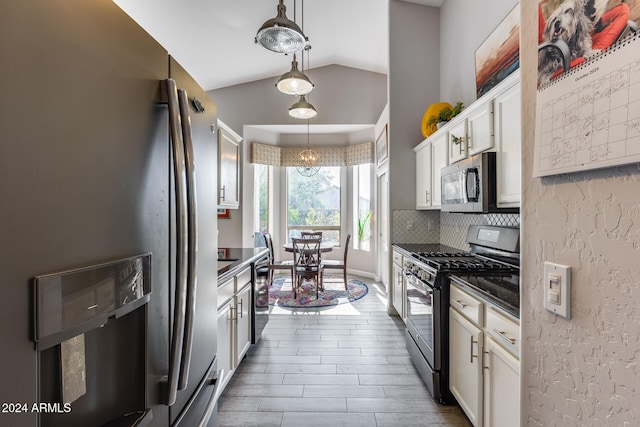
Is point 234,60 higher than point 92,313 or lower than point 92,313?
higher

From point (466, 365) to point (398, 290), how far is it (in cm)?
170

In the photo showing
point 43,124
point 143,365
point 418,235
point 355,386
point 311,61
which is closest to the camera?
point 43,124

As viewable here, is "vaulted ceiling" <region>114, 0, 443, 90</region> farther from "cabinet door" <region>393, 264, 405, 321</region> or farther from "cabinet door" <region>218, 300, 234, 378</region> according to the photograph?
"cabinet door" <region>393, 264, 405, 321</region>

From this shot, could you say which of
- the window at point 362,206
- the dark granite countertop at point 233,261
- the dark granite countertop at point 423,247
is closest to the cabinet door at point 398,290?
the dark granite countertop at point 423,247

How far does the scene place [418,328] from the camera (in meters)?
2.42

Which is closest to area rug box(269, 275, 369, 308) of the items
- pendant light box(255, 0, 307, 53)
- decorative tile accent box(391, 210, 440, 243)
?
decorative tile accent box(391, 210, 440, 243)

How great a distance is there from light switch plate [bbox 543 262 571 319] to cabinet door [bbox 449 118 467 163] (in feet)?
6.30

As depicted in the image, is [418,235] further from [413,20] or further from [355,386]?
[413,20]

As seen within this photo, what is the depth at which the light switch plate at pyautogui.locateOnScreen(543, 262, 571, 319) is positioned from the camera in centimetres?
70

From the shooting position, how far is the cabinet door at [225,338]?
191cm

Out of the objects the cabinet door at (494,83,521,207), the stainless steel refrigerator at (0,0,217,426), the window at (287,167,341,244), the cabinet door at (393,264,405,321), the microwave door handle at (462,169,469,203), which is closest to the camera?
the stainless steel refrigerator at (0,0,217,426)

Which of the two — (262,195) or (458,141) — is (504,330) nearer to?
(458,141)

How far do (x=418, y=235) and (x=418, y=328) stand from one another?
1.59 meters

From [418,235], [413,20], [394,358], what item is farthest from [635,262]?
[413,20]
